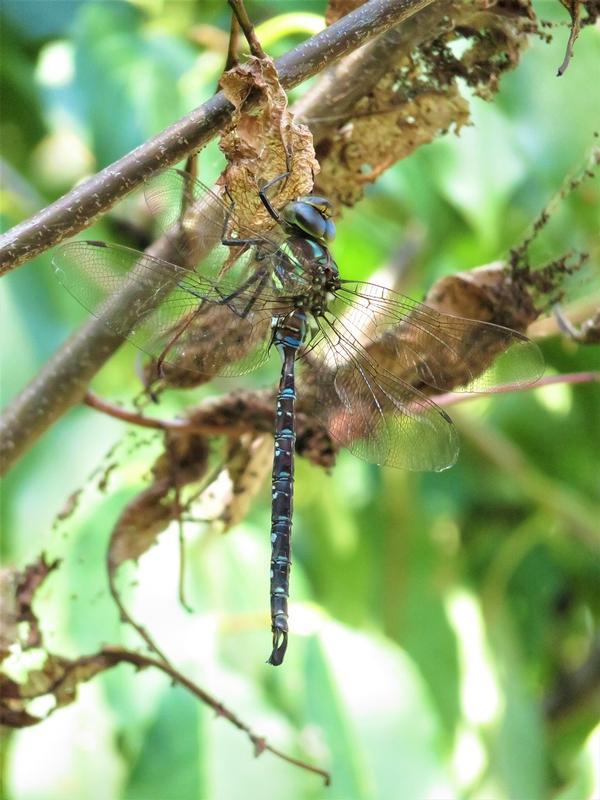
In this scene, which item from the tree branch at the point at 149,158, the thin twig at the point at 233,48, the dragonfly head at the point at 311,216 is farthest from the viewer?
the dragonfly head at the point at 311,216

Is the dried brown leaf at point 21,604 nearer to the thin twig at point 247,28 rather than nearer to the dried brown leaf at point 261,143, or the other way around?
the dried brown leaf at point 261,143

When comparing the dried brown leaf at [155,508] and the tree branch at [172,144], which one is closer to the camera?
the tree branch at [172,144]

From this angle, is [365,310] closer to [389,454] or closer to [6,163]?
[389,454]

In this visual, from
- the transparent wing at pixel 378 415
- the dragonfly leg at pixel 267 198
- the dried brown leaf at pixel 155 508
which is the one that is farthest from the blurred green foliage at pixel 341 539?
the dragonfly leg at pixel 267 198

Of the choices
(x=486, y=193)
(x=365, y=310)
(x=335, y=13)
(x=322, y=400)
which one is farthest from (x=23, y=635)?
(x=486, y=193)

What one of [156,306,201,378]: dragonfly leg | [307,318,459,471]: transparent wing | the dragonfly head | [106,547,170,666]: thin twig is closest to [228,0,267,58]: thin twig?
the dragonfly head
